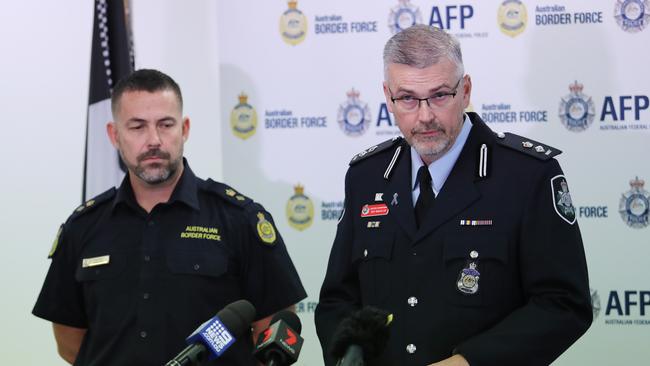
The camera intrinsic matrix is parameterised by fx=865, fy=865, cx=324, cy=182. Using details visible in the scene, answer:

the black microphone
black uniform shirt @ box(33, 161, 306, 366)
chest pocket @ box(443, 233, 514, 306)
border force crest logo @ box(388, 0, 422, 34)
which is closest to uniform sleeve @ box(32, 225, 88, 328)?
black uniform shirt @ box(33, 161, 306, 366)

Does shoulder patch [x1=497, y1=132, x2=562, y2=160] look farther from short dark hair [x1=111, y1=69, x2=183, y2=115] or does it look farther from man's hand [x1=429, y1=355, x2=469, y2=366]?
short dark hair [x1=111, y1=69, x2=183, y2=115]

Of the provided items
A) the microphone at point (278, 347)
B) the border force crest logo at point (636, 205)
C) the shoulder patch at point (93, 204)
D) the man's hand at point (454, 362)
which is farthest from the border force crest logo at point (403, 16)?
the microphone at point (278, 347)

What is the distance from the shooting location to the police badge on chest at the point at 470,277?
2.01 m

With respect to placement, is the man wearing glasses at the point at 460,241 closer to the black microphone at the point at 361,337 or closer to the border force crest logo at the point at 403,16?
the black microphone at the point at 361,337

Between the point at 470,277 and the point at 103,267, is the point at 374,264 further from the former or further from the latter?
the point at 103,267

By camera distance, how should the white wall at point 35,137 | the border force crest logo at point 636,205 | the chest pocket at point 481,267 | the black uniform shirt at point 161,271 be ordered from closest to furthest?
the chest pocket at point 481,267, the black uniform shirt at point 161,271, the border force crest logo at point 636,205, the white wall at point 35,137

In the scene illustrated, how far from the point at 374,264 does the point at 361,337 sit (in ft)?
2.04

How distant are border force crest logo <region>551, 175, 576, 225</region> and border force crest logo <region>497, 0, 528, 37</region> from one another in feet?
6.02

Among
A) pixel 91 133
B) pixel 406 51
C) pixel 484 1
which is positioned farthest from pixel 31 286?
pixel 406 51

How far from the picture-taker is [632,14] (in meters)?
3.65

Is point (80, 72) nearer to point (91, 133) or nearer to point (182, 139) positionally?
point (91, 133)

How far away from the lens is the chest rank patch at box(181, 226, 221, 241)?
2.62 m

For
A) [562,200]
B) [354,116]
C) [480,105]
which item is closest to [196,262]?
[562,200]

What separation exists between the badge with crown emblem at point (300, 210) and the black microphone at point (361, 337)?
2415 mm
